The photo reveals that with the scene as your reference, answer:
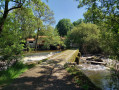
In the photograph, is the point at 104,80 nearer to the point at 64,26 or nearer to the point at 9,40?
the point at 9,40

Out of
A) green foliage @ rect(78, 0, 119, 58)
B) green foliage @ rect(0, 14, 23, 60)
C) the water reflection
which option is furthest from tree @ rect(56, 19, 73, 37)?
green foliage @ rect(78, 0, 119, 58)

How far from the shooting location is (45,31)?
1853 centimetres

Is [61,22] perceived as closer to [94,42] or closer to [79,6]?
[94,42]

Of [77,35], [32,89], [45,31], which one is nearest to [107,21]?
[32,89]

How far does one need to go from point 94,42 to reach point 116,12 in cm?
1811

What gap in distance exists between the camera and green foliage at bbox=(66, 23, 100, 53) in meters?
21.3

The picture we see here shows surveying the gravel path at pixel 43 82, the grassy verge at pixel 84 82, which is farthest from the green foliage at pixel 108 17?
the gravel path at pixel 43 82

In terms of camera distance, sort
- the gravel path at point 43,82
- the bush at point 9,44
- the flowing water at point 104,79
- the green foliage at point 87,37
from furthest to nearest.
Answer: the green foliage at point 87,37, the bush at point 9,44, the flowing water at point 104,79, the gravel path at point 43,82

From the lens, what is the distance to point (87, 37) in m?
22.5

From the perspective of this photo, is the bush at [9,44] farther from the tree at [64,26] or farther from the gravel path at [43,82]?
the tree at [64,26]

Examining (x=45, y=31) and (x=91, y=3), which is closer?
(x=91, y=3)

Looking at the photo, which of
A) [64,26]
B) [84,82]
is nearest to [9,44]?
[84,82]

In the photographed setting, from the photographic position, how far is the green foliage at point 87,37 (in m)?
21.3

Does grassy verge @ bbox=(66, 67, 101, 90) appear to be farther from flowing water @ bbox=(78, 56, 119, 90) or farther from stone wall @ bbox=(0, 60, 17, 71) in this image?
stone wall @ bbox=(0, 60, 17, 71)
